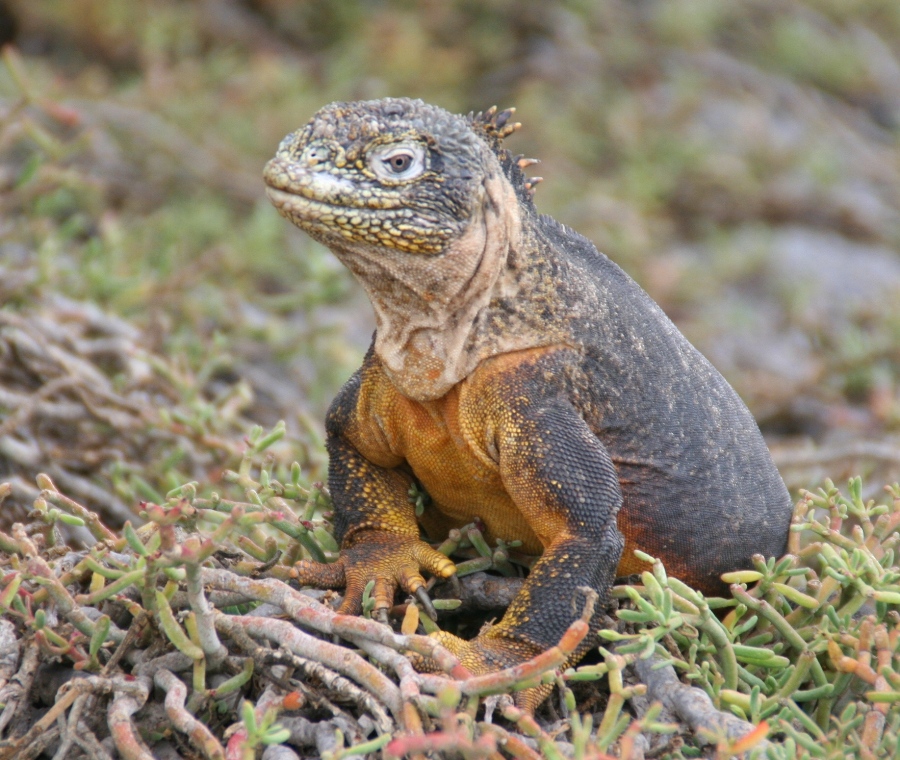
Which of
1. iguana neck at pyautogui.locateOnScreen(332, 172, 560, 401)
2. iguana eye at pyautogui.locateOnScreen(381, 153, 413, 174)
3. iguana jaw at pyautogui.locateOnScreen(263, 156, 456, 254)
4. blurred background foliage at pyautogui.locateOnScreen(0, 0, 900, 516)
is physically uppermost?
iguana eye at pyautogui.locateOnScreen(381, 153, 413, 174)

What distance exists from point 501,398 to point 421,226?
643 millimetres

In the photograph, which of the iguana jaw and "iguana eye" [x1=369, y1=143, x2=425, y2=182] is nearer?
the iguana jaw

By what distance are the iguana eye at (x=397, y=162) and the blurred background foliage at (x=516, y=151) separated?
231cm

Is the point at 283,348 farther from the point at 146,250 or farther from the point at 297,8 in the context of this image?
the point at 297,8

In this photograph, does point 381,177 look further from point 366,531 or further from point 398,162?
point 366,531

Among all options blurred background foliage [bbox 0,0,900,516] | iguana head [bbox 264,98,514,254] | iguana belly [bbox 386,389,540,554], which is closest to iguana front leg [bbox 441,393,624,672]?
iguana belly [bbox 386,389,540,554]

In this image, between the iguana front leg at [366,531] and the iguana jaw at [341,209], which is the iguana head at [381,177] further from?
the iguana front leg at [366,531]

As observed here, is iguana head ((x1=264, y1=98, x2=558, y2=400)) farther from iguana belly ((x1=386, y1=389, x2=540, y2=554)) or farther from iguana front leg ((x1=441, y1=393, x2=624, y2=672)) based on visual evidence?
iguana front leg ((x1=441, y1=393, x2=624, y2=672))

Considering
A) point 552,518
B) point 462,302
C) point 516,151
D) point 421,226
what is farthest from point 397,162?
point 516,151

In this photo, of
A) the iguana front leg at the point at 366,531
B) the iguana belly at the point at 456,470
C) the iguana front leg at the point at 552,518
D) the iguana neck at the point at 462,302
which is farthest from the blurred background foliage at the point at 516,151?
the iguana front leg at the point at 552,518

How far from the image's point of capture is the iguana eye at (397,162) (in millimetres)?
3697

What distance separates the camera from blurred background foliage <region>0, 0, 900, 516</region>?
680cm

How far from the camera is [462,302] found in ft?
12.7

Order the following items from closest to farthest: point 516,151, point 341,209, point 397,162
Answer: point 341,209 < point 397,162 < point 516,151
